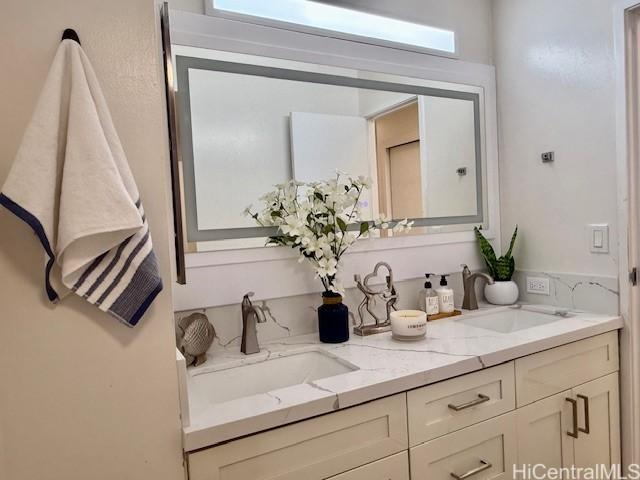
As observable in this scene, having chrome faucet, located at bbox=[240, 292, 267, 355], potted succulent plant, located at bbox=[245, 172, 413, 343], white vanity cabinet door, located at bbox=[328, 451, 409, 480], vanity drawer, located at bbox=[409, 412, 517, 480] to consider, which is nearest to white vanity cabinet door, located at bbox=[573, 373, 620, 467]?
vanity drawer, located at bbox=[409, 412, 517, 480]

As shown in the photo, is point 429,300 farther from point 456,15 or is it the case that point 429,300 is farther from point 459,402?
point 456,15

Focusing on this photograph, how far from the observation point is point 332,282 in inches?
58.1

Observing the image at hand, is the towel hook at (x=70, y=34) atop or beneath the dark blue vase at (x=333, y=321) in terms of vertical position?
atop

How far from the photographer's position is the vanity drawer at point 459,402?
113cm

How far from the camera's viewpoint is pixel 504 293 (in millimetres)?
1877

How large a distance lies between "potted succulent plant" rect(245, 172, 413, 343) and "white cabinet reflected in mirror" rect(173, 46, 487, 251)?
0.07 m

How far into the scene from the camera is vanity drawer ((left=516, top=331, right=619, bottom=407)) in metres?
1.35

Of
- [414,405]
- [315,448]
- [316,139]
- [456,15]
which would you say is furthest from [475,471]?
[456,15]

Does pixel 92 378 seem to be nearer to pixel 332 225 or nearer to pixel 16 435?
pixel 16 435

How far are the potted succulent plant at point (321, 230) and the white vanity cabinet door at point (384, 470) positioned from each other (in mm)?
439

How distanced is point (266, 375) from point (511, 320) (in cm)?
113
